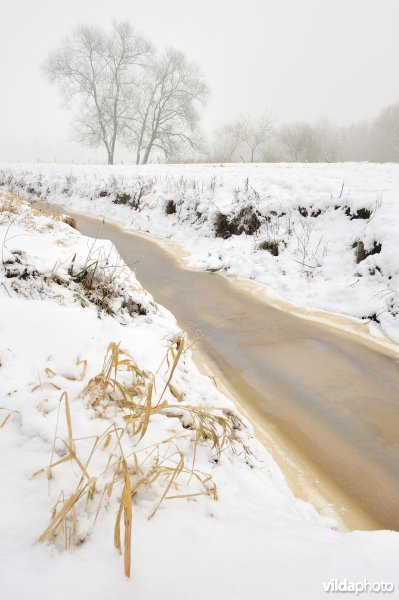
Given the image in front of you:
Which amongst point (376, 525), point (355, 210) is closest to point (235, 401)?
point (376, 525)

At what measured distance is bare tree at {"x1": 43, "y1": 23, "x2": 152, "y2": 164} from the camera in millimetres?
23625

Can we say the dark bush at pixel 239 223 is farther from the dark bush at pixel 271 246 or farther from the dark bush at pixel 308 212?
the dark bush at pixel 308 212

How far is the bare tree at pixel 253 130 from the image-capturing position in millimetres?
39625

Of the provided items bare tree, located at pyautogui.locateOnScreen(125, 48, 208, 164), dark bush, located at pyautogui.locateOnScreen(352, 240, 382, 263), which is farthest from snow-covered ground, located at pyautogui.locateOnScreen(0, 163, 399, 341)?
bare tree, located at pyautogui.locateOnScreen(125, 48, 208, 164)

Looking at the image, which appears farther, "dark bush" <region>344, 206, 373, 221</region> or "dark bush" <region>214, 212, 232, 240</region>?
"dark bush" <region>214, 212, 232, 240</region>

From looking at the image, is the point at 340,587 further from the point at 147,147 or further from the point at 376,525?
the point at 147,147

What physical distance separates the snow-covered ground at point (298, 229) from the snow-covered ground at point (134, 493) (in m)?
3.14

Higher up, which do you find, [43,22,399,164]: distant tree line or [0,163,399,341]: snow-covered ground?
[43,22,399,164]: distant tree line

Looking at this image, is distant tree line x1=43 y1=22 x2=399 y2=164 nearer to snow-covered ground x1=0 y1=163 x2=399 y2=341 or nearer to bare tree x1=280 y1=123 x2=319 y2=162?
snow-covered ground x1=0 y1=163 x2=399 y2=341

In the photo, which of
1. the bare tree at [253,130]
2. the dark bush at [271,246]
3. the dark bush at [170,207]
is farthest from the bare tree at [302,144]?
the dark bush at [271,246]

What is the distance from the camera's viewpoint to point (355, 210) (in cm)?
585

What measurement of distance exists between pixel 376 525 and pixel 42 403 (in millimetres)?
1965

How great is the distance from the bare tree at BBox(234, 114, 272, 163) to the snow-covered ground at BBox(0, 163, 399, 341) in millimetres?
33657

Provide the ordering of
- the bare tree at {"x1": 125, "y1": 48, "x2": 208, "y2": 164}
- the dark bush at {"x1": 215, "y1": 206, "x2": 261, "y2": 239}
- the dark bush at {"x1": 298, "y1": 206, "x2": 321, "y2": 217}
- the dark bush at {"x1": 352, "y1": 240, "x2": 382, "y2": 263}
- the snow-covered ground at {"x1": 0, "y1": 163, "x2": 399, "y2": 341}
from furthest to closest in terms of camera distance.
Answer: the bare tree at {"x1": 125, "y1": 48, "x2": 208, "y2": 164} < the dark bush at {"x1": 215, "y1": 206, "x2": 261, "y2": 239} < the dark bush at {"x1": 298, "y1": 206, "x2": 321, "y2": 217} < the dark bush at {"x1": 352, "y1": 240, "x2": 382, "y2": 263} < the snow-covered ground at {"x1": 0, "y1": 163, "x2": 399, "y2": 341}
